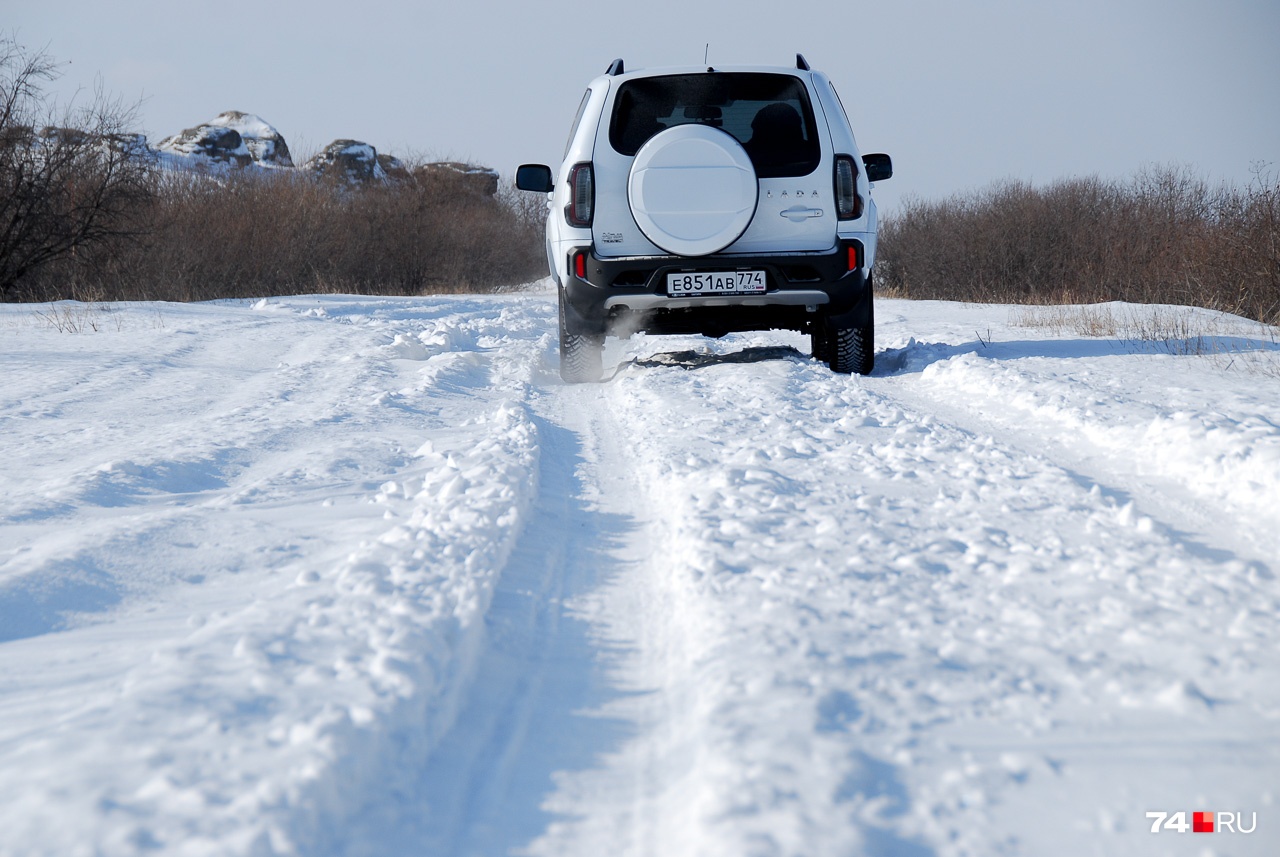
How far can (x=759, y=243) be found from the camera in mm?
6066

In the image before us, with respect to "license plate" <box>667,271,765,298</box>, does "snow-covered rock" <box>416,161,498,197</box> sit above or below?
above

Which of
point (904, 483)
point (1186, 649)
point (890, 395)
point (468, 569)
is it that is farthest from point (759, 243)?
point (1186, 649)

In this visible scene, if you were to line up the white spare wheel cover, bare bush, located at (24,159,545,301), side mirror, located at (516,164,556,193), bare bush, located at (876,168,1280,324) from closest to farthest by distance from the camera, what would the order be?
the white spare wheel cover
side mirror, located at (516,164,556,193)
bare bush, located at (876,168,1280,324)
bare bush, located at (24,159,545,301)

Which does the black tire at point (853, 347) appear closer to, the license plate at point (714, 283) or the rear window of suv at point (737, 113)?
the license plate at point (714, 283)

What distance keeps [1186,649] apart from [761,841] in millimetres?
1205

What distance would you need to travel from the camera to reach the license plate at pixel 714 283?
6.04 m

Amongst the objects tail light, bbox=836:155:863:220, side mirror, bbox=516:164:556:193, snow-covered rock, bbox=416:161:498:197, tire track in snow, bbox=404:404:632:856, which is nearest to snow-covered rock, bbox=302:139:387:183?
snow-covered rock, bbox=416:161:498:197

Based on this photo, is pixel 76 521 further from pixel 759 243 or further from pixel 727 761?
pixel 759 243

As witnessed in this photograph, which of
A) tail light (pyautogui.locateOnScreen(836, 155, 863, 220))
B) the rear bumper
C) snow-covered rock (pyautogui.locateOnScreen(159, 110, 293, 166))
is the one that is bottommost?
the rear bumper

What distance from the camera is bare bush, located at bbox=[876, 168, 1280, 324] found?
12477 millimetres

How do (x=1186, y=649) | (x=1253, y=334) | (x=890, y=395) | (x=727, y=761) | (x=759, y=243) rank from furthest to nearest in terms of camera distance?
(x=1253, y=334)
(x=759, y=243)
(x=890, y=395)
(x=1186, y=649)
(x=727, y=761)

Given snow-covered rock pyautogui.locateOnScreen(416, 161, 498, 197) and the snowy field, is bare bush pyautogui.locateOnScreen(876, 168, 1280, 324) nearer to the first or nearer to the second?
the snowy field

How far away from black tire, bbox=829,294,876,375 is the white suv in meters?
0.10

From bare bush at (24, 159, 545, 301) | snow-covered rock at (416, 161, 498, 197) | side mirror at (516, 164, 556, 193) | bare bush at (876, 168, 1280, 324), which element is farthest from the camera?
snow-covered rock at (416, 161, 498, 197)
